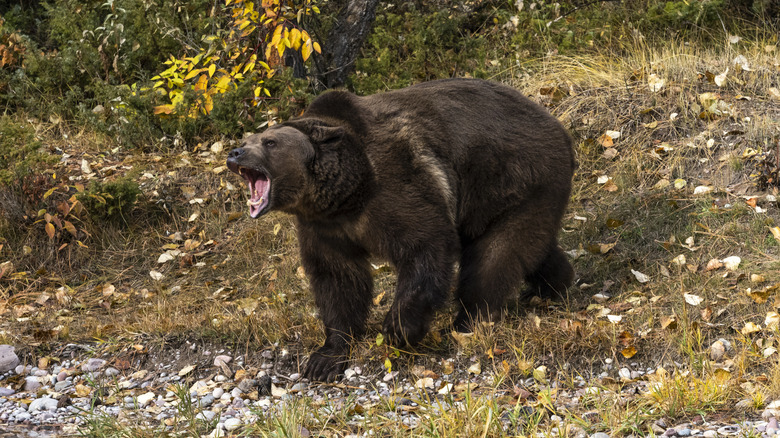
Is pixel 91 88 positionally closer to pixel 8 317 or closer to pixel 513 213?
pixel 8 317

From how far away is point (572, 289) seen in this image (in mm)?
6055

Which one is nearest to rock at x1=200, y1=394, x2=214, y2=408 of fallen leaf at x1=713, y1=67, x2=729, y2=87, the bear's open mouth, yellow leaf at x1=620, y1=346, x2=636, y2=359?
the bear's open mouth

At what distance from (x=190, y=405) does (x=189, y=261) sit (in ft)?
9.14

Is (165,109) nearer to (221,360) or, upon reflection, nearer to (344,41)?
(344,41)

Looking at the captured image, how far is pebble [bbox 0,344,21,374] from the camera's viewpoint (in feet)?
18.0

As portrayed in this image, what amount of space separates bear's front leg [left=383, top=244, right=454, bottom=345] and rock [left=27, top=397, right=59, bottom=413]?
1923 millimetres

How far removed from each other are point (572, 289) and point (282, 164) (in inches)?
91.2

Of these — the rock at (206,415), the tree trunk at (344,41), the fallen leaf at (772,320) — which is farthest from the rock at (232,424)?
the tree trunk at (344,41)

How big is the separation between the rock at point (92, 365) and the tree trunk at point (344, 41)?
373 centimetres

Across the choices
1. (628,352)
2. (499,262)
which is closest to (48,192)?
(499,262)

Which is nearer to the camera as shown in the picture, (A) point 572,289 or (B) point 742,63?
(A) point 572,289

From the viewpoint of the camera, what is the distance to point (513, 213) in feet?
17.8

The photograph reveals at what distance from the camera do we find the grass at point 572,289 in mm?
4223

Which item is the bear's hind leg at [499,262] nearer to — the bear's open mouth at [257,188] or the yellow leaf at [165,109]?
the bear's open mouth at [257,188]
